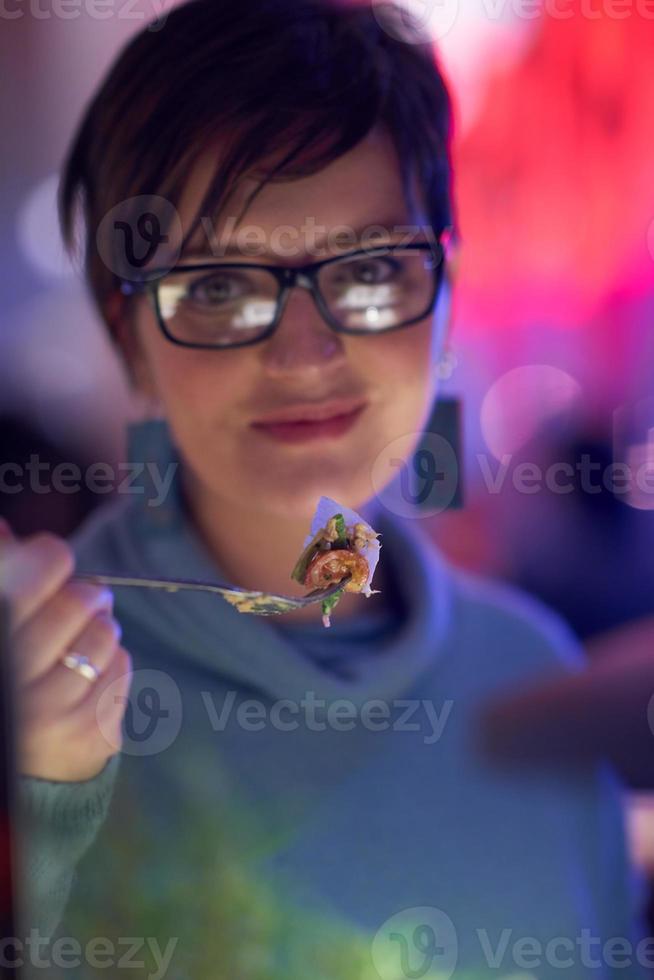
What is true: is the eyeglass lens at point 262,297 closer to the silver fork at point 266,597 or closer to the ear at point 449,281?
the ear at point 449,281

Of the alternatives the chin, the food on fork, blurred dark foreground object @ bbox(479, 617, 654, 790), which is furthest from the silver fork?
blurred dark foreground object @ bbox(479, 617, 654, 790)

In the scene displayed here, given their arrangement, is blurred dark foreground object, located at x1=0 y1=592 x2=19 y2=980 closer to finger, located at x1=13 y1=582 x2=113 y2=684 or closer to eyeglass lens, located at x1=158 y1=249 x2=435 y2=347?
finger, located at x1=13 y1=582 x2=113 y2=684

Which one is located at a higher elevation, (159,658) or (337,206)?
(337,206)

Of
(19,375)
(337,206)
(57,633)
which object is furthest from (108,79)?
(19,375)

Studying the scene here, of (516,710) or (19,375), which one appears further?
(19,375)

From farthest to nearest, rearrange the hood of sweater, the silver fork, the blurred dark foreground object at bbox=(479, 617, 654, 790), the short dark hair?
1. the blurred dark foreground object at bbox=(479, 617, 654, 790)
2. the hood of sweater
3. the short dark hair
4. the silver fork

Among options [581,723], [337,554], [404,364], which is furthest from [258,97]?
[581,723]

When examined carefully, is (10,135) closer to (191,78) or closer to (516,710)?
(191,78)

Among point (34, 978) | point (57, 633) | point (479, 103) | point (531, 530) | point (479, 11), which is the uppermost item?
point (479, 11)
